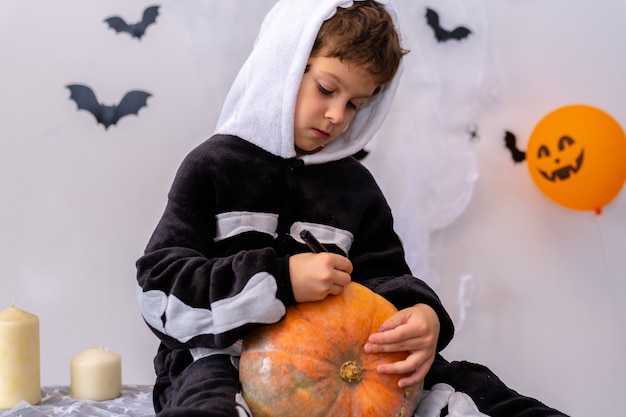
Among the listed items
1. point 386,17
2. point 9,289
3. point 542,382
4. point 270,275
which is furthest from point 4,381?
point 542,382

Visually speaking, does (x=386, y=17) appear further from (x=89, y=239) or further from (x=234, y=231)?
(x=89, y=239)

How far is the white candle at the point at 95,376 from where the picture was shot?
1.63 meters

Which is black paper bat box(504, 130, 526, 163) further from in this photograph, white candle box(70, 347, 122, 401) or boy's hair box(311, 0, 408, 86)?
white candle box(70, 347, 122, 401)

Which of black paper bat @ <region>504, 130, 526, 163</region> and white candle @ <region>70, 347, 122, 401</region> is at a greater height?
black paper bat @ <region>504, 130, 526, 163</region>

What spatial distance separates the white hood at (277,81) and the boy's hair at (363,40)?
2 centimetres

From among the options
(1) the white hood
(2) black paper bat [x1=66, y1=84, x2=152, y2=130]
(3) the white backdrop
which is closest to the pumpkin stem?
(1) the white hood

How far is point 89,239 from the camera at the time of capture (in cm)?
195

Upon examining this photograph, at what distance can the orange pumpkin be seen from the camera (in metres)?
1.08

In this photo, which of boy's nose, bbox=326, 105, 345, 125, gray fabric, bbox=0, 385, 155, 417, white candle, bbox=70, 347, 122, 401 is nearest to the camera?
boy's nose, bbox=326, 105, 345, 125

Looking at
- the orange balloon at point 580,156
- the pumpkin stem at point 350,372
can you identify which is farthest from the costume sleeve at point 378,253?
the orange balloon at point 580,156

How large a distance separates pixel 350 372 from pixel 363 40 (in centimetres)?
62

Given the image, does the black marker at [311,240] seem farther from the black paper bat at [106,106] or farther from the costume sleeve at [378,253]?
the black paper bat at [106,106]

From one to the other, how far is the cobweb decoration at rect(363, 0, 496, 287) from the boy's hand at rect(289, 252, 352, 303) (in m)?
0.99

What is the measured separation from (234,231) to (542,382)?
129 cm
